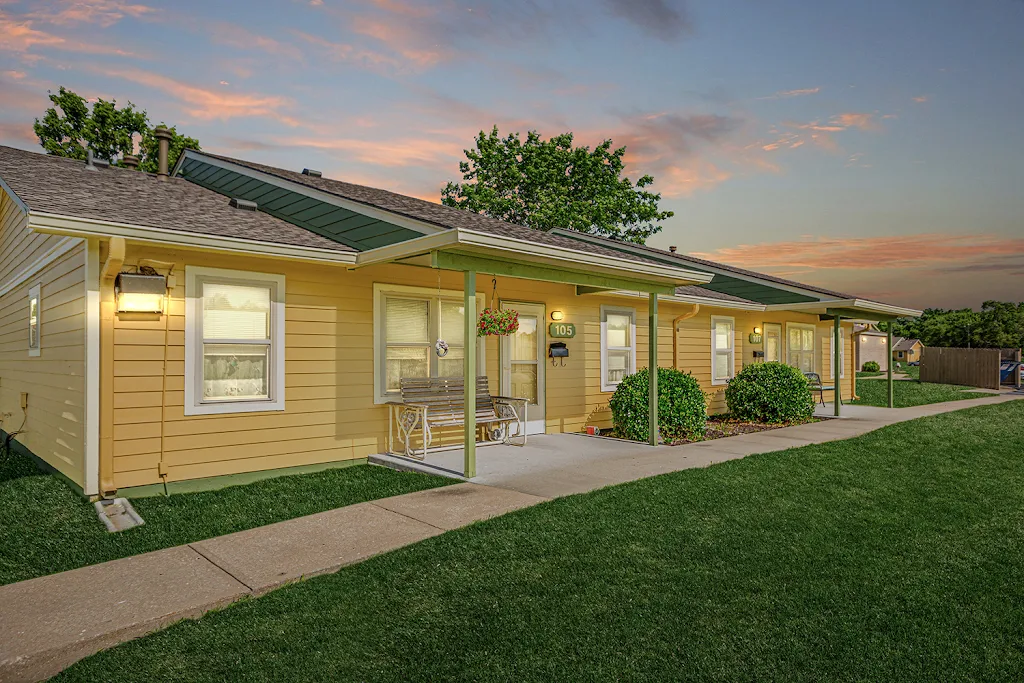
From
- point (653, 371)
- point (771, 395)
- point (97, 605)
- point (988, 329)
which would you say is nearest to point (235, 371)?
point (97, 605)

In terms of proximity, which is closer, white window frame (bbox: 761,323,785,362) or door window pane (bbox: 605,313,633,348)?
door window pane (bbox: 605,313,633,348)

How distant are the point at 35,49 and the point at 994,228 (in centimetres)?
2269

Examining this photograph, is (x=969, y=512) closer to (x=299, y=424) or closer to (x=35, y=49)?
(x=299, y=424)

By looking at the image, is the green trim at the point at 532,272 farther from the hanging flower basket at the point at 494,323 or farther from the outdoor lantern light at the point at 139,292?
the outdoor lantern light at the point at 139,292

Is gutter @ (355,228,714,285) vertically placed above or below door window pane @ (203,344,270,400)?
above

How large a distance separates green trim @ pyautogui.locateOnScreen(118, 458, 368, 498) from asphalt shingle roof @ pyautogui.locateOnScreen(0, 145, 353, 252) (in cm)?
248

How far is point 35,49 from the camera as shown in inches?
503

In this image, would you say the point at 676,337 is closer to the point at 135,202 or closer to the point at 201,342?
the point at 201,342

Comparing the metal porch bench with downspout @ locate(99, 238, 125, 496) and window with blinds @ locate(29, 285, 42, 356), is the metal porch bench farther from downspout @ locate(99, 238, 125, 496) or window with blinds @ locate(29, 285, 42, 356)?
window with blinds @ locate(29, 285, 42, 356)

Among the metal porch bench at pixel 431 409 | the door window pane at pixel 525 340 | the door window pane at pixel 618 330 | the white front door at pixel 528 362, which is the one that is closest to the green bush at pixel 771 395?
the door window pane at pixel 618 330

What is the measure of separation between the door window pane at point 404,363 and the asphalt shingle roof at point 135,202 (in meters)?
1.49

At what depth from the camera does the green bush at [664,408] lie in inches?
364

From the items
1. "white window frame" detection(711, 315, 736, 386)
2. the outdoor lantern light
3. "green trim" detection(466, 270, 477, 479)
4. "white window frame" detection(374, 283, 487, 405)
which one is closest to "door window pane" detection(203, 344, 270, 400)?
the outdoor lantern light

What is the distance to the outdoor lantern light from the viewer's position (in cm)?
560
